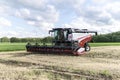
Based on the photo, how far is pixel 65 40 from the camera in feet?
96.6

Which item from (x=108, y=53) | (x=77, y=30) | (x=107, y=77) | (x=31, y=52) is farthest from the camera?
(x=31, y=52)

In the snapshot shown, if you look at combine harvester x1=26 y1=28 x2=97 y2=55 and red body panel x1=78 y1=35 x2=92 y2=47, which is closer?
combine harvester x1=26 y1=28 x2=97 y2=55

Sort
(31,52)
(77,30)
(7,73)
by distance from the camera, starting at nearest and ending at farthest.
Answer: (7,73)
(77,30)
(31,52)

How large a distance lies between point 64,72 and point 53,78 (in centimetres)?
150

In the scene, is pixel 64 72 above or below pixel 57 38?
below

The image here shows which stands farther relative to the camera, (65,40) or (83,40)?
(65,40)

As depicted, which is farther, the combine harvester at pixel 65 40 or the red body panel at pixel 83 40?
the red body panel at pixel 83 40

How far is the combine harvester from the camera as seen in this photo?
90.3 feet

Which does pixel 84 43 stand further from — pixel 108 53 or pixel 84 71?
pixel 84 71

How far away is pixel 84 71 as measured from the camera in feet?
54.0

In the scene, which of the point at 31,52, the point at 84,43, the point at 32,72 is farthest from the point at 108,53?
the point at 32,72

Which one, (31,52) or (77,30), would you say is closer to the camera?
(77,30)

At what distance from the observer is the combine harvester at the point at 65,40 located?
2752 centimetres

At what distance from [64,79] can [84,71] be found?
1871 millimetres
